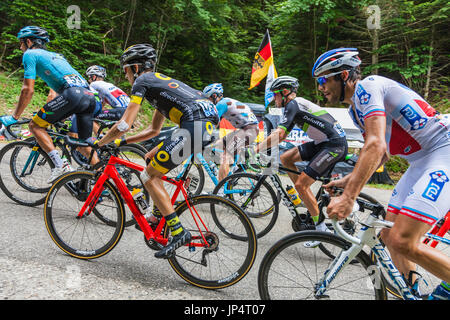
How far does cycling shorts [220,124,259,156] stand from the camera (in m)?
6.29

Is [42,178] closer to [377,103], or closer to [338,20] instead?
[377,103]

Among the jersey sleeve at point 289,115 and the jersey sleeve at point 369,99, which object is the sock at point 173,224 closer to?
the jersey sleeve at point 369,99

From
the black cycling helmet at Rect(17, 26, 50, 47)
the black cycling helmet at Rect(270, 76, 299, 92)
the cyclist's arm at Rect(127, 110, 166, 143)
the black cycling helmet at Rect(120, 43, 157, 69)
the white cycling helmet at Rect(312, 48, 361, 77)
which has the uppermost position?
the white cycling helmet at Rect(312, 48, 361, 77)

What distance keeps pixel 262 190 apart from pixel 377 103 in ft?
8.41

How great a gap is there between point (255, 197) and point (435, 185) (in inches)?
106

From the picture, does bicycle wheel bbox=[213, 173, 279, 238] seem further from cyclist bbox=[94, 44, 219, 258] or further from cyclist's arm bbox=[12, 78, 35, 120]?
cyclist's arm bbox=[12, 78, 35, 120]

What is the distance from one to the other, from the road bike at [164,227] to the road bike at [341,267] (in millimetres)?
547

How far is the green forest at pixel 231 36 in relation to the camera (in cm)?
1374

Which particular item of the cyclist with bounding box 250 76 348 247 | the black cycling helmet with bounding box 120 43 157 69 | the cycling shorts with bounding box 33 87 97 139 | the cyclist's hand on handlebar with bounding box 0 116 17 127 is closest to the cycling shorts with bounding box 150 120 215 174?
the black cycling helmet with bounding box 120 43 157 69

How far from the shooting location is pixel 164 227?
124 inches

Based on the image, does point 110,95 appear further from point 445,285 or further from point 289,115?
point 445,285

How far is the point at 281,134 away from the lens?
4.58 meters

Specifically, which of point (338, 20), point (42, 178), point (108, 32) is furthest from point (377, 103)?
point (338, 20)

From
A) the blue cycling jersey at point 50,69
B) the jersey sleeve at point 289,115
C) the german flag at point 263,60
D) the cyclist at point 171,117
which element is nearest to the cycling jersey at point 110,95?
the blue cycling jersey at point 50,69
